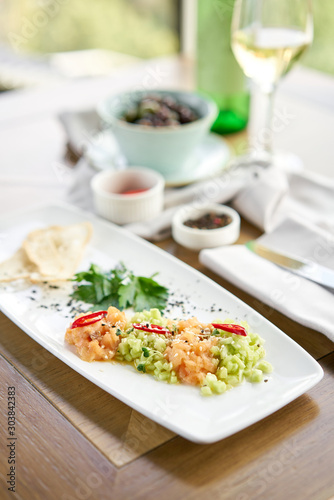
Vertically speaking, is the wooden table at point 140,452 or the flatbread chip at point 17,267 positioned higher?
the wooden table at point 140,452

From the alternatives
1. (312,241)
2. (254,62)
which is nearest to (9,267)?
(312,241)

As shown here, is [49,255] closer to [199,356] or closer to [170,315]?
[170,315]

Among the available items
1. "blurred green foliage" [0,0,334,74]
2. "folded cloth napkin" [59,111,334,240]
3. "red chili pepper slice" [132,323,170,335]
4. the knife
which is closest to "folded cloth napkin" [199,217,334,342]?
the knife

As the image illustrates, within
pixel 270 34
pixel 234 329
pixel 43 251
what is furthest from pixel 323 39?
pixel 234 329

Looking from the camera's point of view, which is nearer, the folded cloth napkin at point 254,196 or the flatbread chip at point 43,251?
the flatbread chip at point 43,251

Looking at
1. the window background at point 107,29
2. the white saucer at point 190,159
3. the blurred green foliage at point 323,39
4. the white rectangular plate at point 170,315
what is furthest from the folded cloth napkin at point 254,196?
the window background at point 107,29

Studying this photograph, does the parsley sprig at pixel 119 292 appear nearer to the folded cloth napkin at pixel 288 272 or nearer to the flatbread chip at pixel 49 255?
the flatbread chip at pixel 49 255

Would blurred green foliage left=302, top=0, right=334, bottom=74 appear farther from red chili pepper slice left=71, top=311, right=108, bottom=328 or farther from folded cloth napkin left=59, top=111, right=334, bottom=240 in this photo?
red chili pepper slice left=71, top=311, right=108, bottom=328
